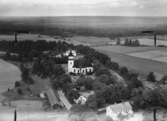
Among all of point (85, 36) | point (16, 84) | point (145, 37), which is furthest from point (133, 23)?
point (16, 84)

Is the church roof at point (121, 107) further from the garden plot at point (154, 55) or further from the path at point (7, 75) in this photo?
the path at point (7, 75)

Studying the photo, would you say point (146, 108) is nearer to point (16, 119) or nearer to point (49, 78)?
point (16, 119)

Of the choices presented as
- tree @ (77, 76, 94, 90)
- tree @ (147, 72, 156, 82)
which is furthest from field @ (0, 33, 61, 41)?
tree @ (147, 72, 156, 82)

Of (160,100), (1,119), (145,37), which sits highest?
(145,37)

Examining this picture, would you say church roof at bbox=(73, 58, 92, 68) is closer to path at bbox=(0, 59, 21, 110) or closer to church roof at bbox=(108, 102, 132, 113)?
path at bbox=(0, 59, 21, 110)

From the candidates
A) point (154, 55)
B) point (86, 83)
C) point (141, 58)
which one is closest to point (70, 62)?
point (86, 83)

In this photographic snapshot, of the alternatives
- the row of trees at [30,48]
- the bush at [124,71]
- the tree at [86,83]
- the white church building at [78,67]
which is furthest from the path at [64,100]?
the row of trees at [30,48]
